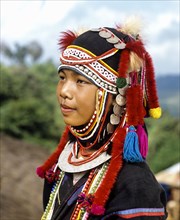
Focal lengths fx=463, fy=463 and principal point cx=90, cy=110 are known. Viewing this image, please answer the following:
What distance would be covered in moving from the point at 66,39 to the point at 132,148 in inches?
27.8

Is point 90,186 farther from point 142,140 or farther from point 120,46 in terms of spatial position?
point 120,46

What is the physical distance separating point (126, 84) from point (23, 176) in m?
8.54

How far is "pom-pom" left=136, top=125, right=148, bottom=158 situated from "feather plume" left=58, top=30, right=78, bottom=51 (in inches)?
23.4

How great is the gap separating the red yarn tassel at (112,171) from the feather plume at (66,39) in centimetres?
55

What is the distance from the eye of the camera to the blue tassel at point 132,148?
6.88 feet

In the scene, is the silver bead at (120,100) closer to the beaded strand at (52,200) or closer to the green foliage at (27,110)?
the beaded strand at (52,200)

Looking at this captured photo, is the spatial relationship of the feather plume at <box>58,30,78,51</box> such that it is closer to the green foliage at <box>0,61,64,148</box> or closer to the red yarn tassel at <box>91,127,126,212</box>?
the red yarn tassel at <box>91,127,126,212</box>

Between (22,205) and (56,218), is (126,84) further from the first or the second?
Result: (22,205)

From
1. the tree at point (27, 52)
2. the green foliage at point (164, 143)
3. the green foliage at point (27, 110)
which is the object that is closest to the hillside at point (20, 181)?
the green foliage at point (27, 110)

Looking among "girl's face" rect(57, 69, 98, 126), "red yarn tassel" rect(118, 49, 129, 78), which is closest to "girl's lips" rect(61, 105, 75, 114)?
"girl's face" rect(57, 69, 98, 126)

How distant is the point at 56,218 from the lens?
231 centimetres

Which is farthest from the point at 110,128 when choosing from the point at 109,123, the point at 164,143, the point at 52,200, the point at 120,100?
the point at 164,143

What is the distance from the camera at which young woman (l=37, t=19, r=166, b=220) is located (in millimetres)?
2078

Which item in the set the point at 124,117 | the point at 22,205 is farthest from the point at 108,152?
the point at 22,205
